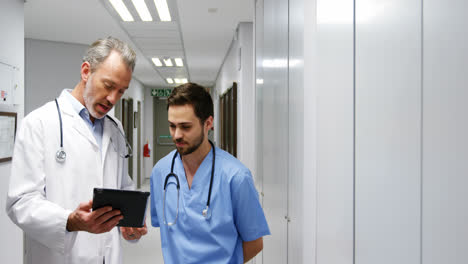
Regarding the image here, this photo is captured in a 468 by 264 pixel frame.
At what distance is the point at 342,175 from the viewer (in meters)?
1.27

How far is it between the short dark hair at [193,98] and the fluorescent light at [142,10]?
2.42 m

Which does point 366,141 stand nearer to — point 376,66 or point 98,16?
point 376,66

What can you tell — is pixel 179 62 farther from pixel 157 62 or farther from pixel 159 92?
pixel 159 92

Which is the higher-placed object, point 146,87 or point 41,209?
point 146,87

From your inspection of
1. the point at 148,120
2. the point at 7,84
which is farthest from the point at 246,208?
the point at 148,120

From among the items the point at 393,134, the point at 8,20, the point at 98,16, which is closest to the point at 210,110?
the point at 393,134

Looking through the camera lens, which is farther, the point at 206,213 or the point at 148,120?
the point at 148,120


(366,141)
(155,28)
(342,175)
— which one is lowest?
(342,175)

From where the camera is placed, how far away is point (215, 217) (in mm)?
1504

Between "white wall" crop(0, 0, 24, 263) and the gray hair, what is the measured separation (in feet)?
7.39

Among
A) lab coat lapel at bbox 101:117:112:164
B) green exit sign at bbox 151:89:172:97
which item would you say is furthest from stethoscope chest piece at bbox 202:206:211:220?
green exit sign at bbox 151:89:172:97

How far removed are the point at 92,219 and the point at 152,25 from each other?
373cm

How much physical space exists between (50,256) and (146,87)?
11859 mm

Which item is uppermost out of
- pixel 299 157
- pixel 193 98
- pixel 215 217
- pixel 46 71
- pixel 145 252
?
pixel 46 71
